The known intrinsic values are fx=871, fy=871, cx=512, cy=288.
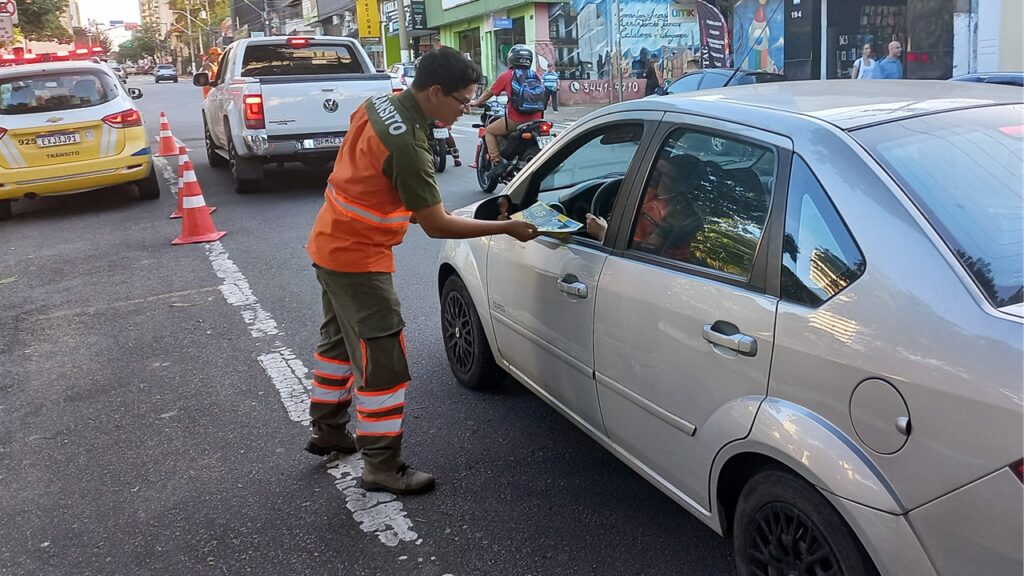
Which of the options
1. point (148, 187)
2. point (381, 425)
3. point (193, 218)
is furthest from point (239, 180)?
point (381, 425)

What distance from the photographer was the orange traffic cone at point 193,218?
869cm

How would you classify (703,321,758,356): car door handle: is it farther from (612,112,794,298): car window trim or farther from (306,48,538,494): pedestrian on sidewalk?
(306,48,538,494): pedestrian on sidewalk

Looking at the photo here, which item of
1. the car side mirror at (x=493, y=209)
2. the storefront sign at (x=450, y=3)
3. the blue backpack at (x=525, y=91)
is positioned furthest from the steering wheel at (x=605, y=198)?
the storefront sign at (x=450, y=3)

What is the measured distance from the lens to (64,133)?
32.1 ft

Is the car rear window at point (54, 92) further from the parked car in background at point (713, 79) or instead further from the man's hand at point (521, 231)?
the man's hand at point (521, 231)

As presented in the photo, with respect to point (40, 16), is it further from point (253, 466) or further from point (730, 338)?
point (730, 338)

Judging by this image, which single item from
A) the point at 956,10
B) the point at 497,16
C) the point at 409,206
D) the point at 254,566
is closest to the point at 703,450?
the point at 409,206

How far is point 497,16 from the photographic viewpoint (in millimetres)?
33594

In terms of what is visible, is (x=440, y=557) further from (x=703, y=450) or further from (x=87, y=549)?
(x=87, y=549)

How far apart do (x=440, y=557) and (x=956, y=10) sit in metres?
18.6

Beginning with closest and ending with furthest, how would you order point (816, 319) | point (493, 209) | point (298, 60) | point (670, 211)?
point (816, 319) → point (670, 211) → point (493, 209) → point (298, 60)

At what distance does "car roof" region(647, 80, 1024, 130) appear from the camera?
101 inches

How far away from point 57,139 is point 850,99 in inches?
368

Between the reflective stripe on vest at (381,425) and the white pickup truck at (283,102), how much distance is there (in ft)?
23.3
